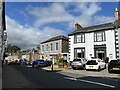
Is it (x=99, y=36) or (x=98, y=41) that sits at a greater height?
(x=99, y=36)

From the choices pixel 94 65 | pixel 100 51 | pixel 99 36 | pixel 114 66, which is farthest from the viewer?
pixel 99 36

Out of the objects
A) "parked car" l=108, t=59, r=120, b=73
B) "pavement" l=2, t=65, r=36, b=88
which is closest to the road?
"pavement" l=2, t=65, r=36, b=88

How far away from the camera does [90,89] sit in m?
12.0

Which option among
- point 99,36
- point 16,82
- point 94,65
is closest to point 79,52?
point 99,36

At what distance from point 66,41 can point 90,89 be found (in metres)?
39.2

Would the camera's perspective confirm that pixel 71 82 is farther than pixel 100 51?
No

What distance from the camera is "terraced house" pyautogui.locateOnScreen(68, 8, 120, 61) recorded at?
35.0m

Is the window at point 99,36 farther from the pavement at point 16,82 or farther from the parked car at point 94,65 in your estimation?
the pavement at point 16,82

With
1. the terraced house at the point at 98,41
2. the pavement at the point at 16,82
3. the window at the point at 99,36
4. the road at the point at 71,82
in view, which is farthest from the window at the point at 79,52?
the pavement at the point at 16,82

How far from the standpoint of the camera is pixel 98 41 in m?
37.3

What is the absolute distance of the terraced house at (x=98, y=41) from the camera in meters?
35.0

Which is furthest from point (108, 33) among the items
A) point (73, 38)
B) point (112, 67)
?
point (112, 67)

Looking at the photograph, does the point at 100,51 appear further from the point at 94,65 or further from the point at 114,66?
the point at 114,66

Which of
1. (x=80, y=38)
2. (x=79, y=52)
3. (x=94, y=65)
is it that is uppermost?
(x=80, y=38)
